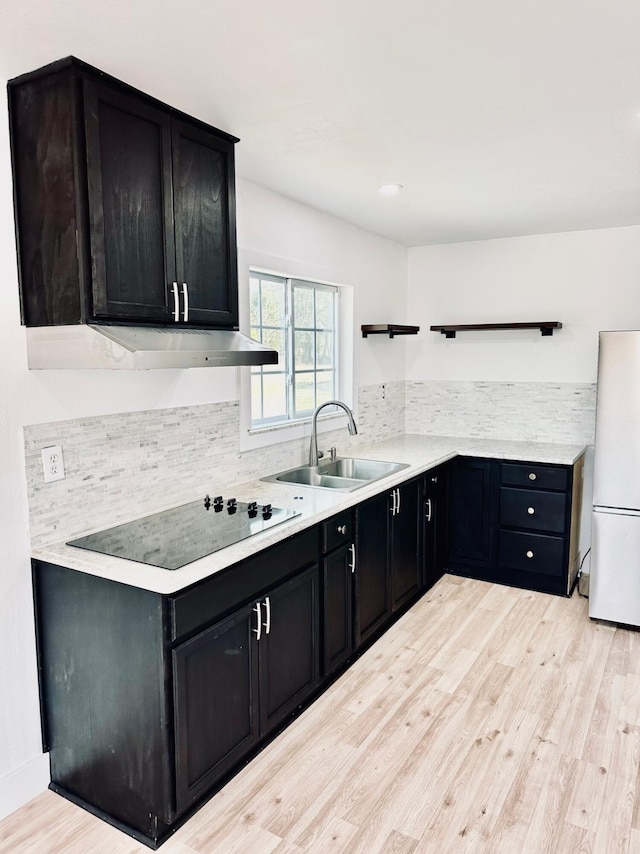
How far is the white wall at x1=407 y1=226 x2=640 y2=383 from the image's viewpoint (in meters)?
4.17

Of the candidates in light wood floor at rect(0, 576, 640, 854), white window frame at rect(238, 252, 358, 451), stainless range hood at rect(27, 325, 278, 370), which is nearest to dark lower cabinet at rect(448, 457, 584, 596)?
light wood floor at rect(0, 576, 640, 854)

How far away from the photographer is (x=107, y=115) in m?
1.91

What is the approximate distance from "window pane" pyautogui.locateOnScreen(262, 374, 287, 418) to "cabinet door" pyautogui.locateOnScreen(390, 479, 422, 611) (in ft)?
2.77

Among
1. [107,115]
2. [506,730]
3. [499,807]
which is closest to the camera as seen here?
[107,115]

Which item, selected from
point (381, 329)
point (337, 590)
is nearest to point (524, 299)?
point (381, 329)

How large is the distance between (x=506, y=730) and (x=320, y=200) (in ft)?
9.25

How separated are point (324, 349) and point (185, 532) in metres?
2.03

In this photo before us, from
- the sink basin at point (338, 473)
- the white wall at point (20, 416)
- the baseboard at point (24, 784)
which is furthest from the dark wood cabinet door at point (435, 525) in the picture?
the baseboard at point (24, 784)

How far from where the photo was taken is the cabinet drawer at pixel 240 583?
6.28 feet

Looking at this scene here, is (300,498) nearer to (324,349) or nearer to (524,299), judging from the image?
(324,349)

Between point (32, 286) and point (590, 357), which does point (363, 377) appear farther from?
point (32, 286)

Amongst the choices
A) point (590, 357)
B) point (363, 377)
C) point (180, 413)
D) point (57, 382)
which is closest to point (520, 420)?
point (590, 357)

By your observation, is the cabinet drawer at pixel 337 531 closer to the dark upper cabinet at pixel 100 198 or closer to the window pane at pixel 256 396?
the window pane at pixel 256 396

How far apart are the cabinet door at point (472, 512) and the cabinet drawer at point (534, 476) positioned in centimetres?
11
